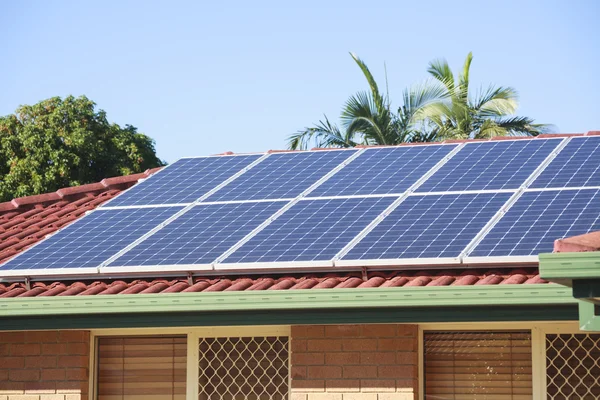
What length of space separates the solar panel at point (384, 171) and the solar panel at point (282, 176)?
0.94 ft

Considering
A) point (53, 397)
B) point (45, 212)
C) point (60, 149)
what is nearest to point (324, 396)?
point (53, 397)

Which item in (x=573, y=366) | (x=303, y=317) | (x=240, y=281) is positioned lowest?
(x=573, y=366)

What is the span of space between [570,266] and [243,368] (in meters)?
4.95

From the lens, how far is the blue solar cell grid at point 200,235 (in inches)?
474

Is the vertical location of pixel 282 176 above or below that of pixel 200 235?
above

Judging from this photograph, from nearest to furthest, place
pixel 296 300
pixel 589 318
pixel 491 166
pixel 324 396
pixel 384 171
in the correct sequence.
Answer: pixel 589 318 < pixel 296 300 < pixel 324 396 < pixel 491 166 < pixel 384 171

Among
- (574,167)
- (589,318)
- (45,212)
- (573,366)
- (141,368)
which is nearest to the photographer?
(589,318)

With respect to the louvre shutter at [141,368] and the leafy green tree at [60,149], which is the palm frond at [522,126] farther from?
the louvre shutter at [141,368]

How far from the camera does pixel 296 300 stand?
1078 centimetres

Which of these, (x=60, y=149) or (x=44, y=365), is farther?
(x=60, y=149)

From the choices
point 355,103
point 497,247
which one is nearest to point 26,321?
point 497,247

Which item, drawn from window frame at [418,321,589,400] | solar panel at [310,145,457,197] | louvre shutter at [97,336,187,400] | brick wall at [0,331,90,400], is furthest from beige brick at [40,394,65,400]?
window frame at [418,321,589,400]

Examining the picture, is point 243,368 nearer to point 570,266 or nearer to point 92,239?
point 92,239

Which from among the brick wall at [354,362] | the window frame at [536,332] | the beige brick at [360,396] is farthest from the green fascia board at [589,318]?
the beige brick at [360,396]
